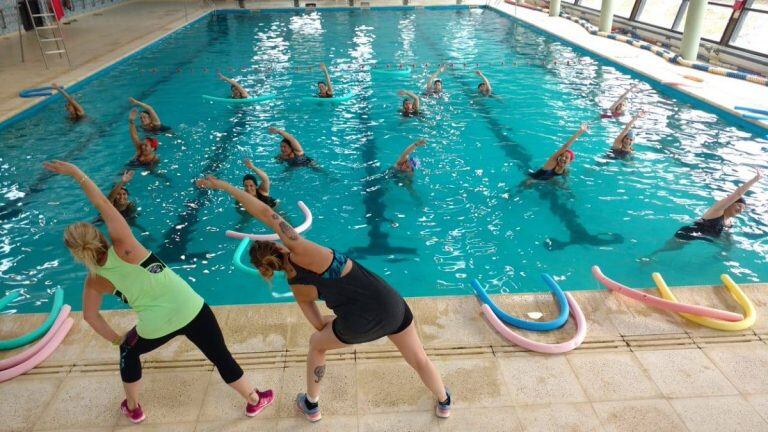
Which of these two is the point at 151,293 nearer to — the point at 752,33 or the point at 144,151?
the point at 144,151

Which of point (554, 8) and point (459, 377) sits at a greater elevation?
point (554, 8)

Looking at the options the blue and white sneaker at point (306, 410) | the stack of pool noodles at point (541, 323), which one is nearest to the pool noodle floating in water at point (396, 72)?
the stack of pool noodles at point (541, 323)

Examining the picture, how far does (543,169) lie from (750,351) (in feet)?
13.3

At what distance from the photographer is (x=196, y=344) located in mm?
2869

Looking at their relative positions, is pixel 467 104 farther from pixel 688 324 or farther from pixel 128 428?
pixel 128 428

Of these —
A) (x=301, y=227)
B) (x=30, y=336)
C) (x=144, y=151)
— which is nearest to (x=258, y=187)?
(x=301, y=227)

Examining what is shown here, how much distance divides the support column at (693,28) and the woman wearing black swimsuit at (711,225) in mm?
9498

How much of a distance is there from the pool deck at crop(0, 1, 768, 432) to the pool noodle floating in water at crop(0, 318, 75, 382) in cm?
6

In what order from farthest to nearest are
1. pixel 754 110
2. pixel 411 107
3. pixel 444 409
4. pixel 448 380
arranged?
pixel 411 107 < pixel 754 110 < pixel 448 380 < pixel 444 409

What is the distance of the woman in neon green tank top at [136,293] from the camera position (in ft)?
8.45

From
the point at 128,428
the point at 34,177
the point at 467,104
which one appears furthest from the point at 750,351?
the point at 34,177

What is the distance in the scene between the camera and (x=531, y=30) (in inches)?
770

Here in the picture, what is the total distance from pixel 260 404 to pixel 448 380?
1272 millimetres

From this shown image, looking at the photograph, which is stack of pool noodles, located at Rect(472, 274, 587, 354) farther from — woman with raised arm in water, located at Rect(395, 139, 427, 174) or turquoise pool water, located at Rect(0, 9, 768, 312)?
woman with raised arm in water, located at Rect(395, 139, 427, 174)
